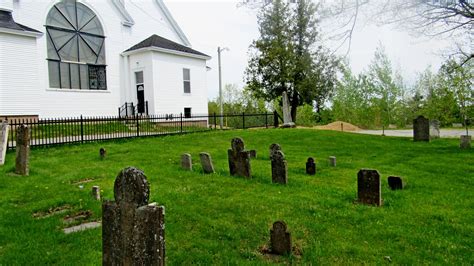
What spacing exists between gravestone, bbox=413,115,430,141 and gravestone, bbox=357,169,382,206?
1275 centimetres

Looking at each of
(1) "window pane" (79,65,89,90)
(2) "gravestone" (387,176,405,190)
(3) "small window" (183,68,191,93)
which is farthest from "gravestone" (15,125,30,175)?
(3) "small window" (183,68,191,93)

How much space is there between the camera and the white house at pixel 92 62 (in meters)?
18.7

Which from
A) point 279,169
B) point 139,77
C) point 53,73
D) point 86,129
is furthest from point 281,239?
point 139,77

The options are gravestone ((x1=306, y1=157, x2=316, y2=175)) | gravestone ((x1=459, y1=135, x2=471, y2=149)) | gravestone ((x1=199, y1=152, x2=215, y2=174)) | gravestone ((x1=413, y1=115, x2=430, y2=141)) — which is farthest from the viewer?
gravestone ((x1=413, y1=115, x2=430, y2=141))

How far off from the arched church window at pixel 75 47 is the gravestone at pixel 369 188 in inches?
794

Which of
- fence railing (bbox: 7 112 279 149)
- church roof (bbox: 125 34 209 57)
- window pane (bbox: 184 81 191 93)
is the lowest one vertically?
fence railing (bbox: 7 112 279 149)

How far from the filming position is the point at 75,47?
2236 centimetres

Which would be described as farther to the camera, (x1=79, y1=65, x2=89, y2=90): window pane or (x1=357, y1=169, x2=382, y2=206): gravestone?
(x1=79, y1=65, x2=89, y2=90): window pane

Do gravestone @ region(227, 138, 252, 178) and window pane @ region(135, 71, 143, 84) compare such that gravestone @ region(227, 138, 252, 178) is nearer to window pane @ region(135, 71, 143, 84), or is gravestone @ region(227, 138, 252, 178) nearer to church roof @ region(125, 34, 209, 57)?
church roof @ region(125, 34, 209, 57)

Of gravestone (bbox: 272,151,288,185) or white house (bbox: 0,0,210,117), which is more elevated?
white house (bbox: 0,0,210,117)

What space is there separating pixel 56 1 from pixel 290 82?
2062 centimetres

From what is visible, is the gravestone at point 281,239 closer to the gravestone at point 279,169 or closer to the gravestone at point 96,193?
the gravestone at point 279,169

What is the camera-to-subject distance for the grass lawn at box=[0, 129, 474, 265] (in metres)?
4.33

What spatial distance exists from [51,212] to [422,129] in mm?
16956
